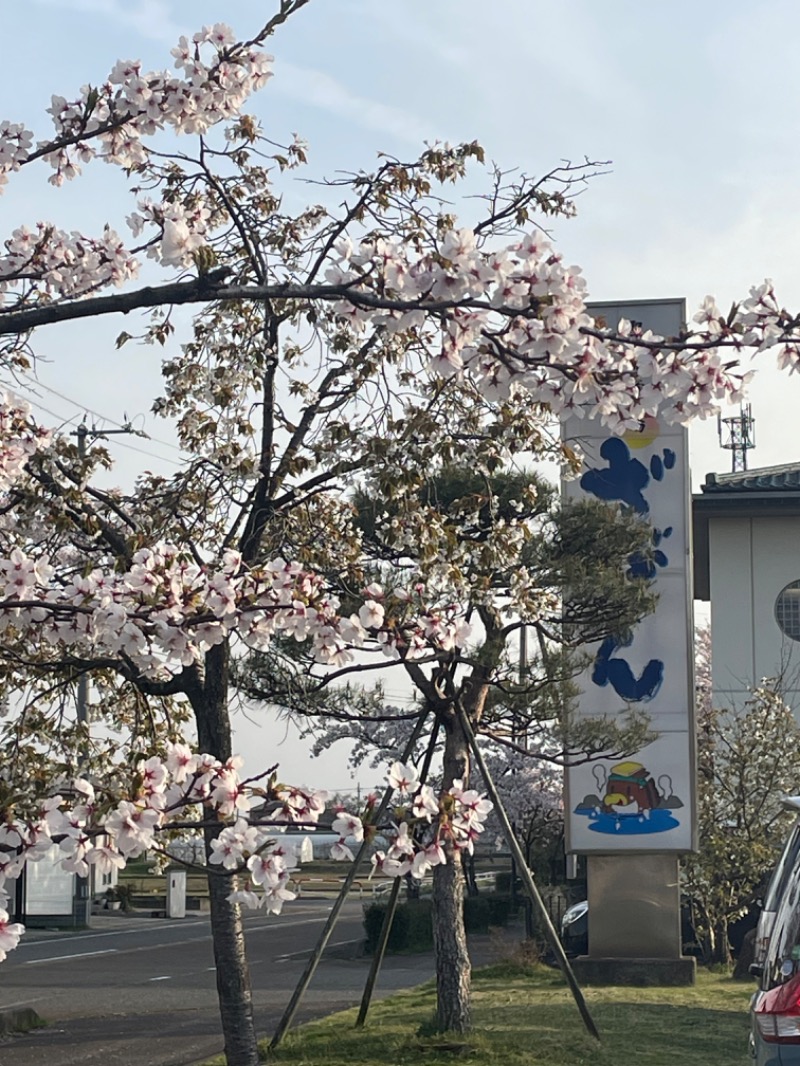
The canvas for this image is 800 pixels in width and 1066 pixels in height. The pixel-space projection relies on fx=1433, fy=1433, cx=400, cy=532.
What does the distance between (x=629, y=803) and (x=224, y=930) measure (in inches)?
328

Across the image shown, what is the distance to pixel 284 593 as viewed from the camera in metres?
5.61

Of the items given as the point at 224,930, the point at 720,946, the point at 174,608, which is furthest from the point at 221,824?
the point at 720,946

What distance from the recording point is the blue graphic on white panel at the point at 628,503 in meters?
16.3

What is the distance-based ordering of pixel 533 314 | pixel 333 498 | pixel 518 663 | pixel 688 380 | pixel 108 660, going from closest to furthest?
pixel 533 314
pixel 688 380
pixel 108 660
pixel 333 498
pixel 518 663

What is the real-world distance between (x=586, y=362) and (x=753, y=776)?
51.1ft

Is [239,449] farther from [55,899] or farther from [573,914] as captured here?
[55,899]

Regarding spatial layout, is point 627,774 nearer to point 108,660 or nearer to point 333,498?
point 333,498

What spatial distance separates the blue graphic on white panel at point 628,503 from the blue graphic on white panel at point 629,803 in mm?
858

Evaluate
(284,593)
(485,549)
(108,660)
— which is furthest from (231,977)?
(284,593)

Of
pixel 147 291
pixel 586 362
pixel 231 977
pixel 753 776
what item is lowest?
pixel 231 977

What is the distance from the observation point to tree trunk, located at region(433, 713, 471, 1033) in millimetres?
11656

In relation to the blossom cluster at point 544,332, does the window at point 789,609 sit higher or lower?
higher

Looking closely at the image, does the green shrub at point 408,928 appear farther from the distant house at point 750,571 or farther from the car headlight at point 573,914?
the distant house at point 750,571

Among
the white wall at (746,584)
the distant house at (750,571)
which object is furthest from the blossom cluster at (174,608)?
the white wall at (746,584)
